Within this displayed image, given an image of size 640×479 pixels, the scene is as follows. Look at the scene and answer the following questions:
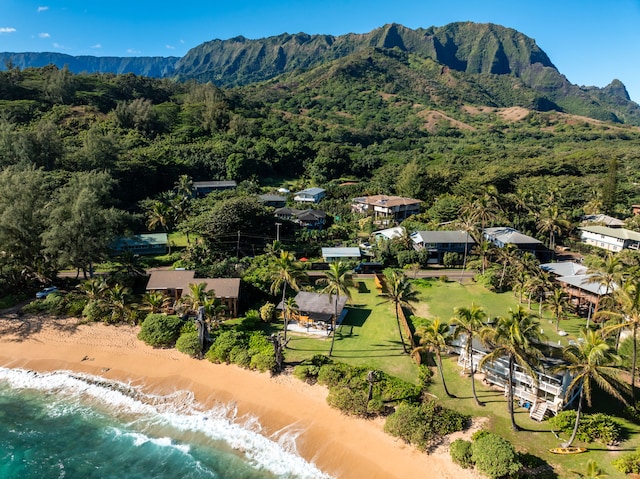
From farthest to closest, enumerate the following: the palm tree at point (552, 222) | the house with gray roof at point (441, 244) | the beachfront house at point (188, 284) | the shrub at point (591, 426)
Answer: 1. the palm tree at point (552, 222)
2. the house with gray roof at point (441, 244)
3. the beachfront house at point (188, 284)
4. the shrub at point (591, 426)

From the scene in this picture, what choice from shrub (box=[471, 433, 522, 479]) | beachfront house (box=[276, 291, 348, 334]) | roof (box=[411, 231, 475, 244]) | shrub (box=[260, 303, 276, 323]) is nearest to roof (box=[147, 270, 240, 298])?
shrub (box=[260, 303, 276, 323])

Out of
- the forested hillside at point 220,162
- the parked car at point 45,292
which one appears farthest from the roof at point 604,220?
the parked car at point 45,292

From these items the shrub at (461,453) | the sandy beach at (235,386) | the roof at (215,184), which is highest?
the roof at (215,184)

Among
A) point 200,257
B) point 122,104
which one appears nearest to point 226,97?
point 122,104

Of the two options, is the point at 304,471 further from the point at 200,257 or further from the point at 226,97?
the point at 226,97

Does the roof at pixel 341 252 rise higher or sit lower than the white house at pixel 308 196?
lower

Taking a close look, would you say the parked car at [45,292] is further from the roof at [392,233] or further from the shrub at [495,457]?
the roof at [392,233]

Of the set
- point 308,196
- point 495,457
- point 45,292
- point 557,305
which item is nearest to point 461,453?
point 495,457
